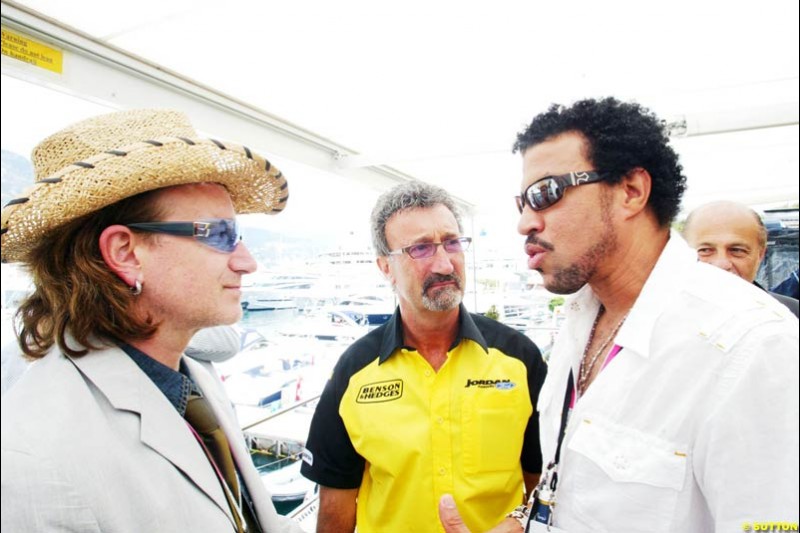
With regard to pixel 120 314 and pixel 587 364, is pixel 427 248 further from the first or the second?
pixel 120 314

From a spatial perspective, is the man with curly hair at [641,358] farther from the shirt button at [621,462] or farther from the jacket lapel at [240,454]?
the jacket lapel at [240,454]

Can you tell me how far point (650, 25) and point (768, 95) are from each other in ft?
5.21

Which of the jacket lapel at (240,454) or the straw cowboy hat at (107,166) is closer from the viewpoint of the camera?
the straw cowboy hat at (107,166)

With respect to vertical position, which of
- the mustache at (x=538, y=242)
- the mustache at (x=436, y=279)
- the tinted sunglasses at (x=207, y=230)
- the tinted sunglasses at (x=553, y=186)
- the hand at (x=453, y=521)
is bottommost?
the hand at (x=453, y=521)

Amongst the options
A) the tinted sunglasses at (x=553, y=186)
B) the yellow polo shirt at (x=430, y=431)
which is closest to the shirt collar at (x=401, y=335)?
the yellow polo shirt at (x=430, y=431)

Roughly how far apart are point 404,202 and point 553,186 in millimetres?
911

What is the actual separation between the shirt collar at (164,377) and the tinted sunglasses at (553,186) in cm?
119

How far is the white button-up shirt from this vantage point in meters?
0.82

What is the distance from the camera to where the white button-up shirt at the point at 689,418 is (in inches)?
32.1

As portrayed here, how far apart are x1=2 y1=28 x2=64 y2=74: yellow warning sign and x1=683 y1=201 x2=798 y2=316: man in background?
2975 millimetres

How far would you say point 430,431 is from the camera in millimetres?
1604

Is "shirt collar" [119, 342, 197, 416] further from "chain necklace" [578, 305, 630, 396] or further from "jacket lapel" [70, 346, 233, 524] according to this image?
"chain necklace" [578, 305, 630, 396]

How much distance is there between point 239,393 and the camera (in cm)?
294

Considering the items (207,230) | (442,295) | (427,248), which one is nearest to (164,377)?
(207,230)
